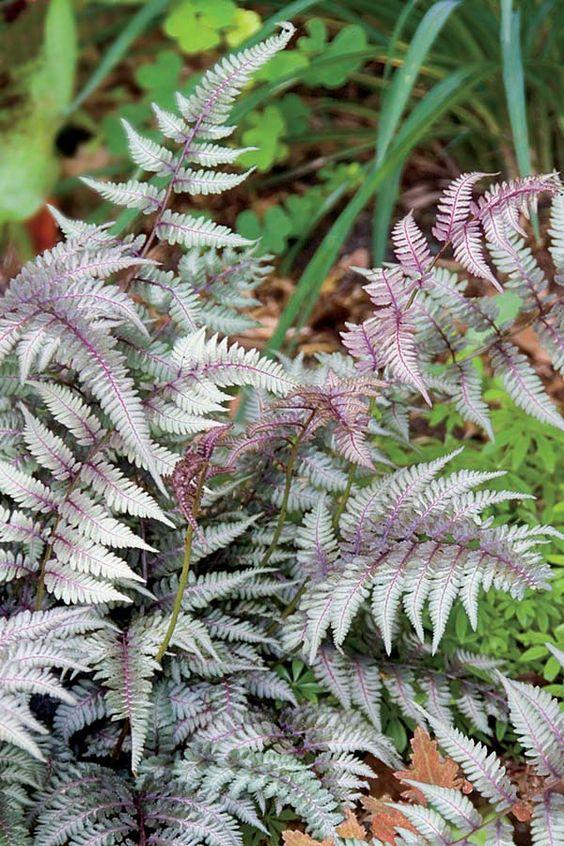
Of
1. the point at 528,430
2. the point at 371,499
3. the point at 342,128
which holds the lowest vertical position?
the point at 371,499

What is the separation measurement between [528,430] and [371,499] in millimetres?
598

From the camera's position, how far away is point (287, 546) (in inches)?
73.3

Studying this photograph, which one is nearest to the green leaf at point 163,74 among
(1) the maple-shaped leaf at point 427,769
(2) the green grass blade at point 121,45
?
(2) the green grass blade at point 121,45

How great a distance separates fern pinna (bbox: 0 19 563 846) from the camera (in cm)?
146

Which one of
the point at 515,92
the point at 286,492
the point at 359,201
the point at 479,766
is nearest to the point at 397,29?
the point at 515,92

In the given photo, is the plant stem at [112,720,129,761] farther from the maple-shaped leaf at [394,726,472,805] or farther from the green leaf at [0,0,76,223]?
the green leaf at [0,0,76,223]

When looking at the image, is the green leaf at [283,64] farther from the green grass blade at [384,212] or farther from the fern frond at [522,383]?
the fern frond at [522,383]

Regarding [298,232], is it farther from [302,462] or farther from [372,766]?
[372,766]

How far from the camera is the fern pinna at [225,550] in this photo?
146 centimetres

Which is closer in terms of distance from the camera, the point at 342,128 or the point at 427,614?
the point at 427,614

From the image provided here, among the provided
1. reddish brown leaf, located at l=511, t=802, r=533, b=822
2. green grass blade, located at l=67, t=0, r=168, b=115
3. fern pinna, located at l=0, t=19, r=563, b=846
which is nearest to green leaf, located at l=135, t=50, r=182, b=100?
green grass blade, located at l=67, t=0, r=168, b=115

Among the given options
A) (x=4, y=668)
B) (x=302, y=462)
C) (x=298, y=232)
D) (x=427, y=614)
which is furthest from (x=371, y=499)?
(x=298, y=232)

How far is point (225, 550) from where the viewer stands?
1.82 meters

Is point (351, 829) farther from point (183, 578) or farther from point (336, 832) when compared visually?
point (183, 578)
